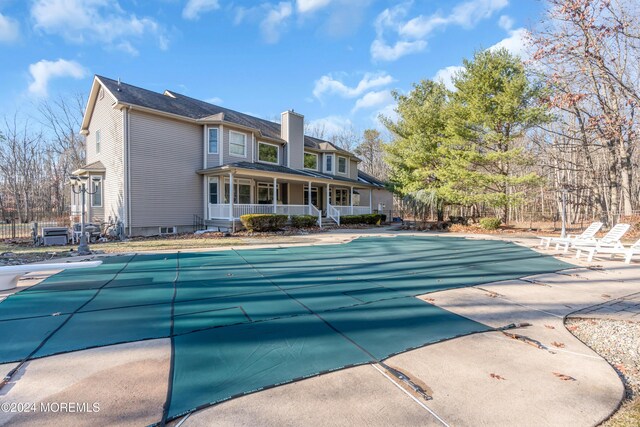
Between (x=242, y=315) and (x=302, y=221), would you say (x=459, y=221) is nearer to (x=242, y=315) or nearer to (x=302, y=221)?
(x=302, y=221)

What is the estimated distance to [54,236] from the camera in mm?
11758

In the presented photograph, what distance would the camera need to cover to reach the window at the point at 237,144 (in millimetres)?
17078

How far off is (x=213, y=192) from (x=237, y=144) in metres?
3.04

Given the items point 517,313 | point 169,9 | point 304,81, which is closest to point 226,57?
point 169,9

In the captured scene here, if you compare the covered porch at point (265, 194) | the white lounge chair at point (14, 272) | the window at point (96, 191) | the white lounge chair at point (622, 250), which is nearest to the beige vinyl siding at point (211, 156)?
the covered porch at point (265, 194)

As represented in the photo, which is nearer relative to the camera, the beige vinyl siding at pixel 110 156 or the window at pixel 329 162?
the beige vinyl siding at pixel 110 156

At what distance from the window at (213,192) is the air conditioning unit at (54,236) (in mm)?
6336

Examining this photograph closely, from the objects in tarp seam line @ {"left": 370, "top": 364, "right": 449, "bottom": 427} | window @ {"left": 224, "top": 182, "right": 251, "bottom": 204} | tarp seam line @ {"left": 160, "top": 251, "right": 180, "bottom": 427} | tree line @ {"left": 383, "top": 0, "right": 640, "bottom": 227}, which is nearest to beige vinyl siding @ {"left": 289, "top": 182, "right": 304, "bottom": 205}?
window @ {"left": 224, "top": 182, "right": 251, "bottom": 204}

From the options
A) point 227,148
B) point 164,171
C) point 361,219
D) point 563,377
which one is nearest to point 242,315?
point 563,377

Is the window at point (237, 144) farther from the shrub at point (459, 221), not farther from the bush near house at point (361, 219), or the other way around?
the shrub at point (459, 221)

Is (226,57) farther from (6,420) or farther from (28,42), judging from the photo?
(6,420)

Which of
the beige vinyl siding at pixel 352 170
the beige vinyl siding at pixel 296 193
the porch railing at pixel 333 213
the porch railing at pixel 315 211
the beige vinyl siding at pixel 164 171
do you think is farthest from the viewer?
the beige vinyl siding at pixel 352 170

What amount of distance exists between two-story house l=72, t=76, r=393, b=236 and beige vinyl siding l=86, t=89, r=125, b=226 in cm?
5

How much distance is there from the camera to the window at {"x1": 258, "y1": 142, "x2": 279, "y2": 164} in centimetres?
1939
